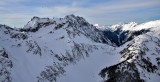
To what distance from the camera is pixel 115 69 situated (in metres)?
196

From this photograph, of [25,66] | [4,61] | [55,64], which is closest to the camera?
[4,61]

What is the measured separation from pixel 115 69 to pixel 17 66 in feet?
234

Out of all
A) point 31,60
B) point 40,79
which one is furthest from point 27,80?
point 31,60

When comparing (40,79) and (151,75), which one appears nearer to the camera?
(40,79)

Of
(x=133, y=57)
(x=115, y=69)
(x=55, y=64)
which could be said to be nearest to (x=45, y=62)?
(x=55, y=64)

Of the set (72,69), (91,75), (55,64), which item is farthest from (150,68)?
(55,64)

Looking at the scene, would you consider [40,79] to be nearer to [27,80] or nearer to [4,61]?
[27,80]

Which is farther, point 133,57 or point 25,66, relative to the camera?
point 133,57

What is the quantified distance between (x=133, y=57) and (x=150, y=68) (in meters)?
14.9

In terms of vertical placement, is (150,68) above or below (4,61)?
below

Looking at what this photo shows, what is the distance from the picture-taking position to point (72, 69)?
7790 inches

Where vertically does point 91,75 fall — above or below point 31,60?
below

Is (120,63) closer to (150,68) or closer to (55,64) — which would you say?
(150,68)

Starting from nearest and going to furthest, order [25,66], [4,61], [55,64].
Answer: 1. [4,61]
2. [25,66]
3. [55,64]
